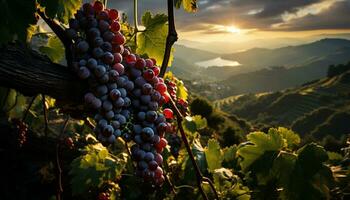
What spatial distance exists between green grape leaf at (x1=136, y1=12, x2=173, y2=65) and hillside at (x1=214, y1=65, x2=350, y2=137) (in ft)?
393

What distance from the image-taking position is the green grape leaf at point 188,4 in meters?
2.27

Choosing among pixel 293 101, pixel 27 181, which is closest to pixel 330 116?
pixel 293 101

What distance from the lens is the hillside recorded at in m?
122

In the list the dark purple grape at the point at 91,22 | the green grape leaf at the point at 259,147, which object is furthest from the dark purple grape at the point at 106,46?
the green grape leaf at the point at 259,147

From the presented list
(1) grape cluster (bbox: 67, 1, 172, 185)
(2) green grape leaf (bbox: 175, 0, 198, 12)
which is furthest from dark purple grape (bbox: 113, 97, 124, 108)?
(2) green grape leaf (bbox: 175, 0, 198, 12)

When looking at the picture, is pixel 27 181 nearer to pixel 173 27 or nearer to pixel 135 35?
pixel 135 35

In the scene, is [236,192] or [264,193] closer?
[264,193]

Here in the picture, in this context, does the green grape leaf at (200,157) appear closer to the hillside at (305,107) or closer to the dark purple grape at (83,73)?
the dark purple grape at (83,73)

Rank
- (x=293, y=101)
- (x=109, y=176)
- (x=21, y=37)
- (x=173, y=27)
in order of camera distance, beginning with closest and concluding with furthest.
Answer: (x=21, y=37) → (x=173, y=27) → (x=109, y=176) → (x=293, y=101)

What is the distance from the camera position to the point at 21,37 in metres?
1.52

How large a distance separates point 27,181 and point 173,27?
6132mm

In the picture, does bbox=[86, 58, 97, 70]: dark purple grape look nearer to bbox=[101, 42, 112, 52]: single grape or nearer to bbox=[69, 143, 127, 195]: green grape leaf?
bbox=[101, 42, 112, 52]: single grape

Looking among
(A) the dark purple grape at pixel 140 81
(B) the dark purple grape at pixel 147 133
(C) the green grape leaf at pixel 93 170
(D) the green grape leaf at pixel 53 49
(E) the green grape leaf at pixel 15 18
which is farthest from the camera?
(D) the green grape leaf at pixel 53 49

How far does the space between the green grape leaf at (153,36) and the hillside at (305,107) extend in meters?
120
